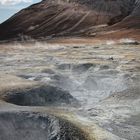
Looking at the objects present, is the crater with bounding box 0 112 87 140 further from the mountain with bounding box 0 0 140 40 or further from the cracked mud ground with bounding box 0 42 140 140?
the mountain with bounding box 0 0 140 40

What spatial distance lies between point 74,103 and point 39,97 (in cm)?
108

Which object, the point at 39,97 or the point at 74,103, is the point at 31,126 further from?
the point at 74,103

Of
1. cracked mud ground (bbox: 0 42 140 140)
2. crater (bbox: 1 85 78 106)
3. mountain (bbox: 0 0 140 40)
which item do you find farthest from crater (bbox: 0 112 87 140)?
mountain (bbox: 0 0 140 40)

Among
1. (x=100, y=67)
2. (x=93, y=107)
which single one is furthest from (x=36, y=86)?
(x=100, y=67)

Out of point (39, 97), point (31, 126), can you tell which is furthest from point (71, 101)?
point (31, 126)

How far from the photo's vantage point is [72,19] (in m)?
55.8

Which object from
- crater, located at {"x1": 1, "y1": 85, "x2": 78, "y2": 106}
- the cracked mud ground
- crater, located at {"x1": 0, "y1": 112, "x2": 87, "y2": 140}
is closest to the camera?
crater, located at {"x1": 0, "y1": 112, "x2": 87, "y2": 140}

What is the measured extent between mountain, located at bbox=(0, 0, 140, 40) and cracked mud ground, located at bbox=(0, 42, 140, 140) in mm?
30634

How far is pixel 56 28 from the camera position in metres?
53.5

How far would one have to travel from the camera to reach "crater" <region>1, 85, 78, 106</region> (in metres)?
11.6

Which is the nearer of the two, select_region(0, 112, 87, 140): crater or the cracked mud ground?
select_region(0, 112, 87, 140): crater

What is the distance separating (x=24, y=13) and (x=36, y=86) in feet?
159

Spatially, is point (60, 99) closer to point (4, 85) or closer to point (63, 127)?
point (4, 85)

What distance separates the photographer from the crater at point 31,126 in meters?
8.13
